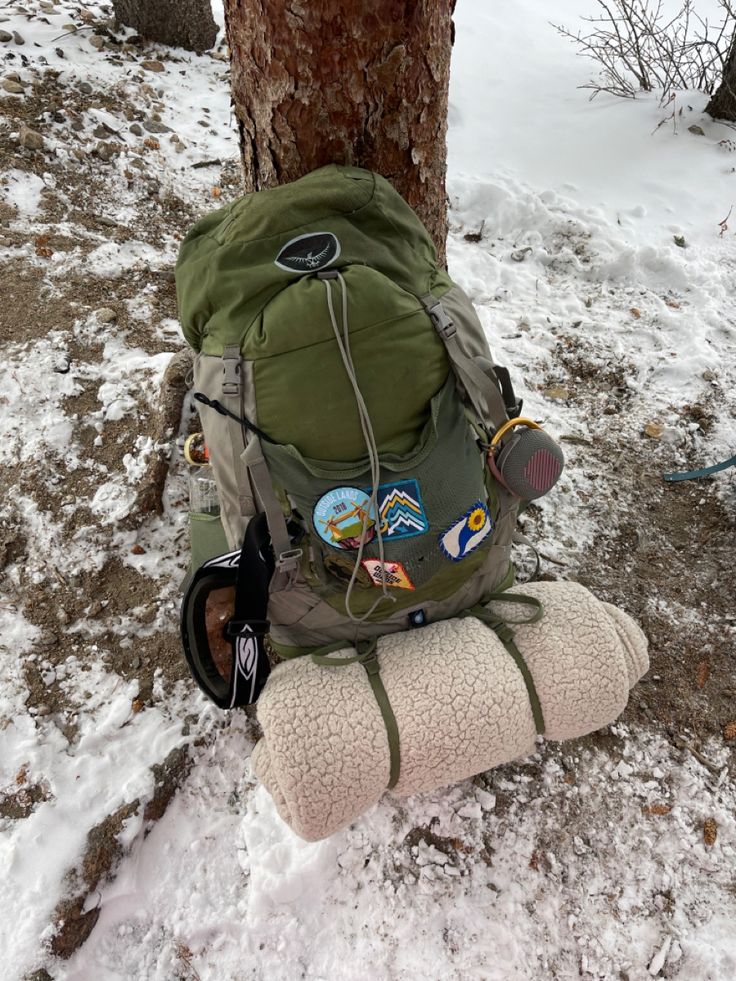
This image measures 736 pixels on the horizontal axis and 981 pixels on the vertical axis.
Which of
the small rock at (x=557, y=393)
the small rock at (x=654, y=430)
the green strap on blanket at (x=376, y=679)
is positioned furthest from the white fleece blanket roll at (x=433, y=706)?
the small rock at (x=557, y=393)

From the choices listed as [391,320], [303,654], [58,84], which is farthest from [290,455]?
[58,84]

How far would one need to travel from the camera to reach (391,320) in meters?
1.49

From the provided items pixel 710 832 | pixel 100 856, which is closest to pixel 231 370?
pixel 100 856

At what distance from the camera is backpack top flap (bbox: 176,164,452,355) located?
1485 mm

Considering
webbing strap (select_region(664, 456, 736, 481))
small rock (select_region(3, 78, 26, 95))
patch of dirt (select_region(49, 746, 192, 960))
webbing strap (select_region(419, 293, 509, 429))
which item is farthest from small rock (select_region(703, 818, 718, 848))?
small rock (select_region(3, 78, 26, 95))

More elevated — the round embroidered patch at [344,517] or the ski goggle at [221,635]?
the round embroidered patch at [344,517]

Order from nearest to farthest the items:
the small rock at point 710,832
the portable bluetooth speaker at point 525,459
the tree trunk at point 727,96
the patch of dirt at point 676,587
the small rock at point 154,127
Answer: the portable bluetooth speaker at point 525,459 < the small rock at point 710,832 < the patch of dirt at point 676,587 < the small rock at point 154,127 < the tree trunk at point 727,96

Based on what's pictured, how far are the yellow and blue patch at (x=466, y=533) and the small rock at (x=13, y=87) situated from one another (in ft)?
11.2

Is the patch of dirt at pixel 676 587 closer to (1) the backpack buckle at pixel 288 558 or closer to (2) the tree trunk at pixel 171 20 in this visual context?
(1) the backpack buckle at pixel 288 558

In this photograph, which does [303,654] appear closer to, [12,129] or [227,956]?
[227,956]

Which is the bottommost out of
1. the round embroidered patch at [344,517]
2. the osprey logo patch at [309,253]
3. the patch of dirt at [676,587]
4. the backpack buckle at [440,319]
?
the patch of dirt at [676,587]

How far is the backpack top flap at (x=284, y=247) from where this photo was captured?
1.49m

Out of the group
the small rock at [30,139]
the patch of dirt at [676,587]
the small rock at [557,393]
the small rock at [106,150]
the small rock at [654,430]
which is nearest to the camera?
the patch of dirt at [676,587]

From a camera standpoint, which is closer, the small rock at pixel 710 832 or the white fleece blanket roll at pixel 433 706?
the white fleece blanket roll at pixel 433 706
